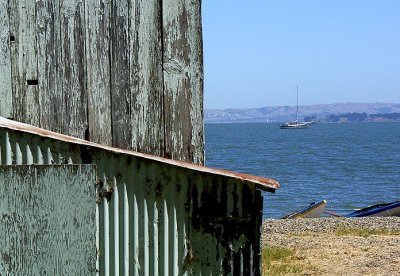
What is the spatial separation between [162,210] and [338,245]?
11.7 m

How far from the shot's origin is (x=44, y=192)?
190 inches

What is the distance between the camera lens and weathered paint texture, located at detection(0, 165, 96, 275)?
477 centimetres

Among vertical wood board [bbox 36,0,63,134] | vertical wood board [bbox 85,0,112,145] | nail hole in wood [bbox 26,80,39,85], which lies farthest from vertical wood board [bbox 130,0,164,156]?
nail hole in wood [bbox 26,80,39,85]

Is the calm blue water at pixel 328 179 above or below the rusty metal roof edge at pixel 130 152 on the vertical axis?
below

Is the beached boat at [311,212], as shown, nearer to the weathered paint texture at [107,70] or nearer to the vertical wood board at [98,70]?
the weathered paint texture at [107,70]

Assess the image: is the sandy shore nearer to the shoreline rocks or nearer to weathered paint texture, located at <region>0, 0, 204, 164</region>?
the shoreline rocks

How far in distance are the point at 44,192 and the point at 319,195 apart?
4505 centimetres

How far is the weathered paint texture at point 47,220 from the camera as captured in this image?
4770 mm

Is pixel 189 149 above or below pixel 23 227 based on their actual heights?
above

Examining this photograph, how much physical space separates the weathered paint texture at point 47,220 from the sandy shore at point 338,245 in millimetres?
8753

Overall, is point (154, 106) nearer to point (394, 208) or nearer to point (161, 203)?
point (161, 203)

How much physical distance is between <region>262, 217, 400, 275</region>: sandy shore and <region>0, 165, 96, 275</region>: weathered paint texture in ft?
28.7

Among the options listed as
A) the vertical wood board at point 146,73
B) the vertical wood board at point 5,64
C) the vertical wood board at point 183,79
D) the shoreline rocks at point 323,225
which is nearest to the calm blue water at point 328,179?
the shoreline rocks at point 323,225

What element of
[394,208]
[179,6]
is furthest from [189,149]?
[394,208]
